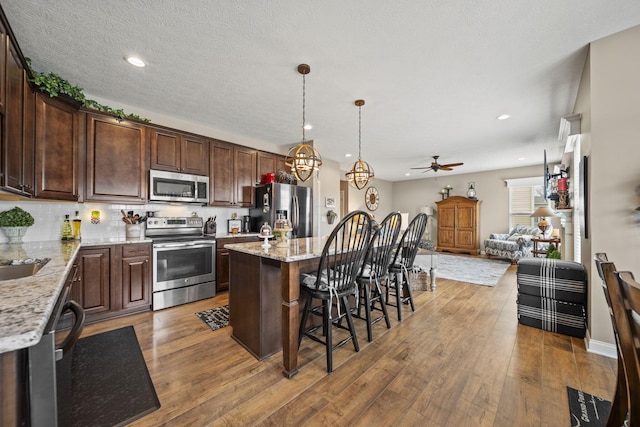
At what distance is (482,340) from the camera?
2.39 metres

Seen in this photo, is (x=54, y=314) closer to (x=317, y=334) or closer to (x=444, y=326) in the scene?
(x=317, y=334)

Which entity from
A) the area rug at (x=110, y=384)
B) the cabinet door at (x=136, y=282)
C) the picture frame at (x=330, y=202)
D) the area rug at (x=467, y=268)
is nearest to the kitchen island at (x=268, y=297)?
the area rug at (x=110, y=384)

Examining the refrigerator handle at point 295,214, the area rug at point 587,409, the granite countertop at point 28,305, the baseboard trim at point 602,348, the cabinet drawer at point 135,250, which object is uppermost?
the refrigerator handle at point 295,214

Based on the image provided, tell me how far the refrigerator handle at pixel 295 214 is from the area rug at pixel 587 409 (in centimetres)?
357

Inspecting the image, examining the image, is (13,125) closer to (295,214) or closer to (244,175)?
(244,175)

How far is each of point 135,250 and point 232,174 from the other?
173cm

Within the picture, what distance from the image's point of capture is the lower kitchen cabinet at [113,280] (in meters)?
2.68

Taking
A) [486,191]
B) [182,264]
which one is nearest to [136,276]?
[182,264]

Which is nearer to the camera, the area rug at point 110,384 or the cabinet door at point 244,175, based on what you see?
the area rug at point 110,384

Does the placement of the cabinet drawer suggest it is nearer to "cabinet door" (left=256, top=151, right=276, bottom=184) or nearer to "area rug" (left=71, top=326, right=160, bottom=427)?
"area rug" (left=71, top=326, right=160, bottom=427)

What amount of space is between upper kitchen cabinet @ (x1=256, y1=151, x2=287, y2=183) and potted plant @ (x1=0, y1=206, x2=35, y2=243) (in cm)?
272

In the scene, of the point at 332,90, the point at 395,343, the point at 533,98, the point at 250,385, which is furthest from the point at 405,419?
the point at 533,98

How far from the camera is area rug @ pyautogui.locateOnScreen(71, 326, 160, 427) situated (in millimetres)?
1524

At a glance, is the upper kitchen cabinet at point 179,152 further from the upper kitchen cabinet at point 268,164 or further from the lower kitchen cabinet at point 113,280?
the lower kitchen cabinet at point 113,280
